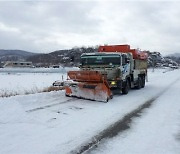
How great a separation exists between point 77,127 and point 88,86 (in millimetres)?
6401

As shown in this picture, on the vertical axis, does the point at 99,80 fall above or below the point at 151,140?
above

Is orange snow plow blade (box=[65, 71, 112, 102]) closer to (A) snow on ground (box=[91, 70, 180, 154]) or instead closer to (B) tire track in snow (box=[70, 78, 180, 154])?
(B) tire track in snow (box=[70, 78, 180, 154])

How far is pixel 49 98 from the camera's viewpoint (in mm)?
15086

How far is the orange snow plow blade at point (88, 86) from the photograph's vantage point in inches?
591

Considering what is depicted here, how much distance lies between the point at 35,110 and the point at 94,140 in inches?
169

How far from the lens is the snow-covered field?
7.11 meters

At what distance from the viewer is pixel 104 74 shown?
17047 millimetres

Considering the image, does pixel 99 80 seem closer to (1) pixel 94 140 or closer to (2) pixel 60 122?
(2) pixel 60 122

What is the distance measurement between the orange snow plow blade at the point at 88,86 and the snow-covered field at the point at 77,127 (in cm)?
111

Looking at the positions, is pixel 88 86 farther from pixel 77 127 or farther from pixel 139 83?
pixel 139 83

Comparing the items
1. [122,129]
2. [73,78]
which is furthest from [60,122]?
[73,78]

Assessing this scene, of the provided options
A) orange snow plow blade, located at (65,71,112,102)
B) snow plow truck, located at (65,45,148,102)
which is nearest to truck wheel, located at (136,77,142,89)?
snow plow truck, located at (65,45,148,102)

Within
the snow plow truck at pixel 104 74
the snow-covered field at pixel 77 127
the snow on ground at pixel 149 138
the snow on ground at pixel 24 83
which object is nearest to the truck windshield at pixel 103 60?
the snow plow truck at pixel 104 74

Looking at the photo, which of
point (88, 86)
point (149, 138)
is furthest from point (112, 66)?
point (149, 138)
